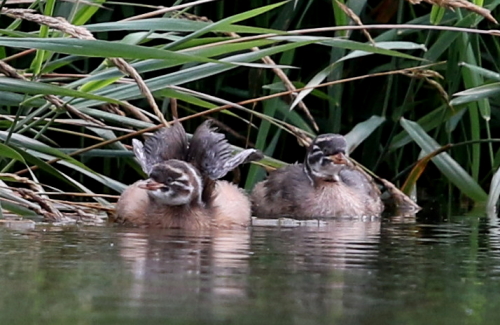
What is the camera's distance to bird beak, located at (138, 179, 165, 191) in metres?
5.86

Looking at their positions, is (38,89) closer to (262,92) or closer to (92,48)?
(92,48)

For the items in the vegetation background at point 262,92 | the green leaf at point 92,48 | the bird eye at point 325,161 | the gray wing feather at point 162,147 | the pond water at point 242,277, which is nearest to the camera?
the pond water at point 242,277

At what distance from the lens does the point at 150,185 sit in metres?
5.89

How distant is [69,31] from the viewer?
4.23 m

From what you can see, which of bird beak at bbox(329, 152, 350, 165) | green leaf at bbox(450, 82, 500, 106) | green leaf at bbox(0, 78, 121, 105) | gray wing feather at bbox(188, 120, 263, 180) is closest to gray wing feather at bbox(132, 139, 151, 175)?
gray wing feather at bbox(188, 120, 263, 180)

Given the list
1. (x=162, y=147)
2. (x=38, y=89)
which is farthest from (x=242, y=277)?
(x=162, y=147)

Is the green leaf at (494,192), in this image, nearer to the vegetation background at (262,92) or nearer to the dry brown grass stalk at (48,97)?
the vegetation background at (262,92)

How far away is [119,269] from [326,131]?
4293mm

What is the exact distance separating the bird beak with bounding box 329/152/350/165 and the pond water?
6.39ft

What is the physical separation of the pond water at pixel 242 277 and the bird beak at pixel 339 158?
195 cm

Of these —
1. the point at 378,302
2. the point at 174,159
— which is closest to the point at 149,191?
the point at 174,159

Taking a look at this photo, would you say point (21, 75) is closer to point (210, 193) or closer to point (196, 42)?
point (196, 42)

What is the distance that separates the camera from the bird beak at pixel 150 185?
5.86 metres

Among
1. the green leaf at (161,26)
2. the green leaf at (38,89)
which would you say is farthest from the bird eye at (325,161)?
the green leaf at (38,89)
